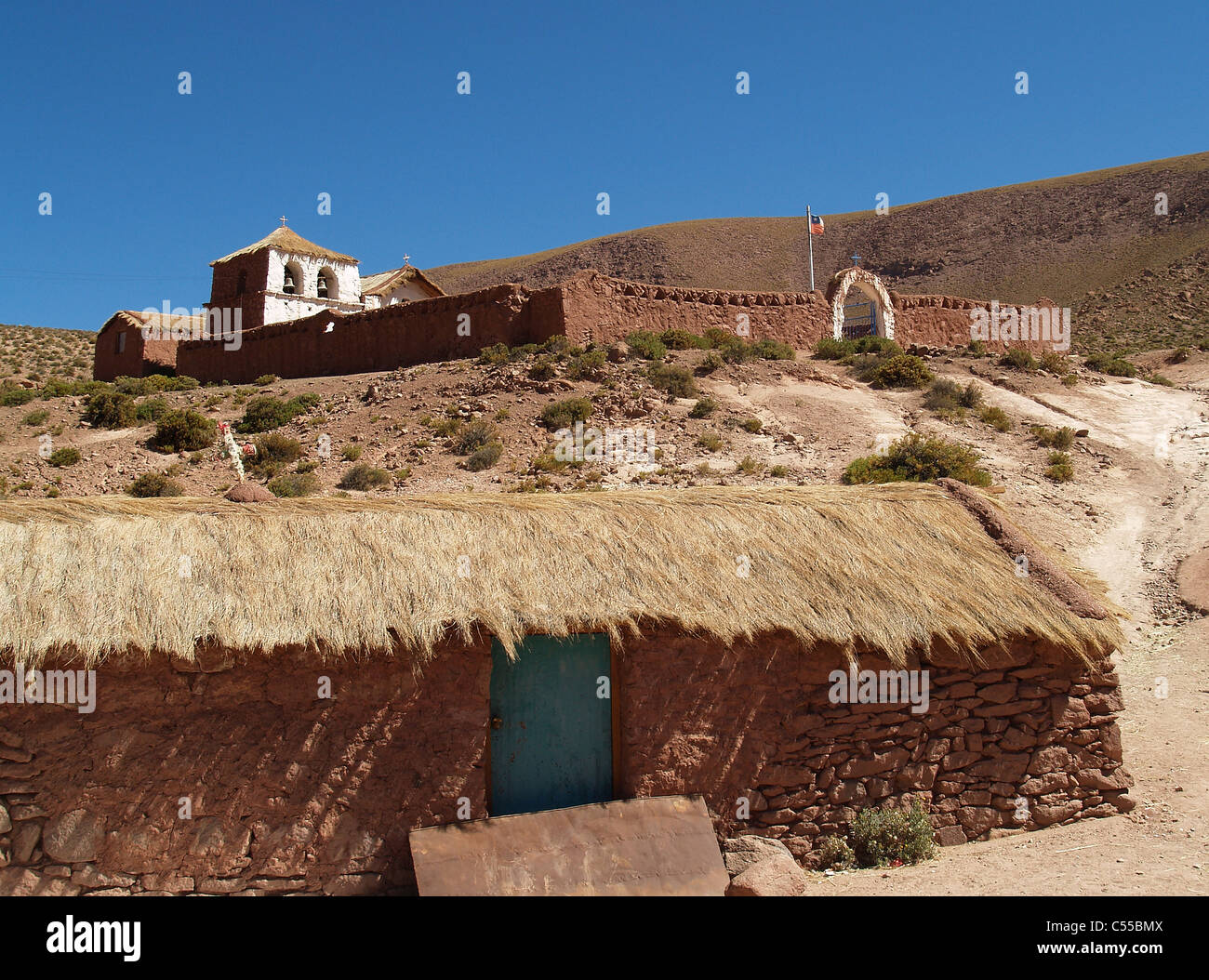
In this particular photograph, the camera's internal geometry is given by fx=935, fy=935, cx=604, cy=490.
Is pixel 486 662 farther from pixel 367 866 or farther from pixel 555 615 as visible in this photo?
pixel 367 866

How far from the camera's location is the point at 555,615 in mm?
6895

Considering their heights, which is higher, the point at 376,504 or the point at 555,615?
the point at 376,504

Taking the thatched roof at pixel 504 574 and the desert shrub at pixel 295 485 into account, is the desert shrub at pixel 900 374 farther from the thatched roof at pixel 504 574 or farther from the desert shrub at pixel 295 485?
the thatched roof at pixel 504 574

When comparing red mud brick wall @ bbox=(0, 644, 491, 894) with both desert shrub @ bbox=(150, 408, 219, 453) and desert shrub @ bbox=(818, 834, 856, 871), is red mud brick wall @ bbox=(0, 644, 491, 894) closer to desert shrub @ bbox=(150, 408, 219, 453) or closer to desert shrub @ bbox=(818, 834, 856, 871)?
desert shrub @ bbox=(818, 834, 856, 871)

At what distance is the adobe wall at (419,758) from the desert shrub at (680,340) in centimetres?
1831

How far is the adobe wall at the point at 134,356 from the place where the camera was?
105 feet

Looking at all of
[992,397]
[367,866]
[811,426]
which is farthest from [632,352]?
[367,866]

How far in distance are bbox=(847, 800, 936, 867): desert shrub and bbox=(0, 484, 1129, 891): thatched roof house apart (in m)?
0.20

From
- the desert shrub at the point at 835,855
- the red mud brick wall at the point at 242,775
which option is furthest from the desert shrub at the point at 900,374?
the red mud brick wall at the point at 242,775

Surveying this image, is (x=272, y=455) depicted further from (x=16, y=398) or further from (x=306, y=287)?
(x=306, y=287)

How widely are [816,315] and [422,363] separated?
38.2 feet

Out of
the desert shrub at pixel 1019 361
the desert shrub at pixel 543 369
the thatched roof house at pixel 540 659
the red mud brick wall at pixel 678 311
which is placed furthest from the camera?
the desert shrub at pixel 1019 361

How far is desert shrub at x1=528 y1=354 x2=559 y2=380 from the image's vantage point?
2255 cm

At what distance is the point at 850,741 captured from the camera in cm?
743
